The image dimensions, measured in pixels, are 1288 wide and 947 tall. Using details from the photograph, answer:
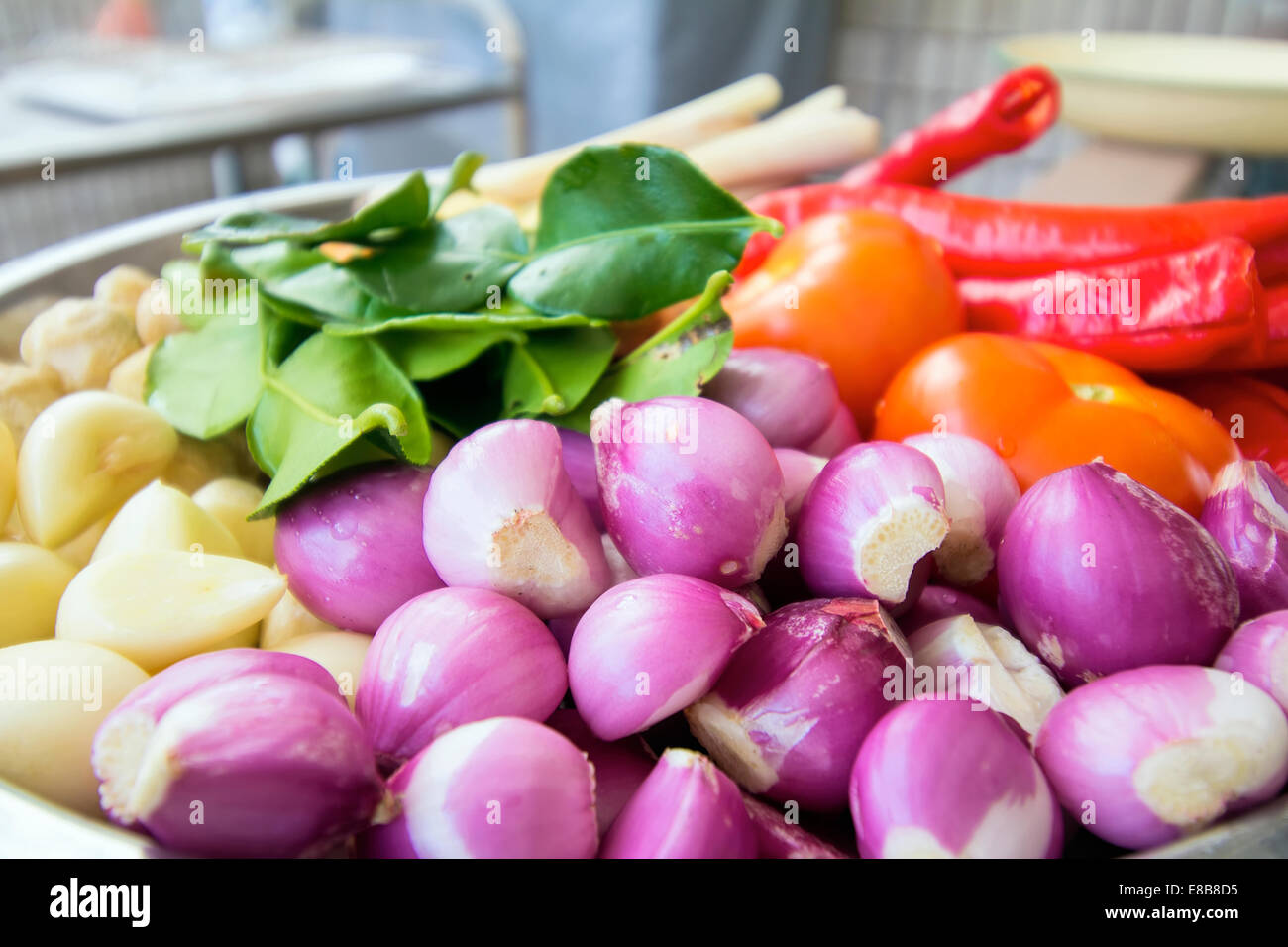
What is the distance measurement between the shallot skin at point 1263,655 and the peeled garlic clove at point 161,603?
30cm

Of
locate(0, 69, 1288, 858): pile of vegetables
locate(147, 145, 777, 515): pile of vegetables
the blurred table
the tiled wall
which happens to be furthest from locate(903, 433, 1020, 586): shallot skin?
→ the tiled wall

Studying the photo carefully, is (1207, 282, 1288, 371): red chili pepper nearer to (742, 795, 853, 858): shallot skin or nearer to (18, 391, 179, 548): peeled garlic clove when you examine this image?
(742, 795, 853, 858): shallot skin

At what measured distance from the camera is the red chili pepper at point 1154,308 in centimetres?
47

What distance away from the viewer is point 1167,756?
242 mm

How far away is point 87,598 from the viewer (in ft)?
1.01

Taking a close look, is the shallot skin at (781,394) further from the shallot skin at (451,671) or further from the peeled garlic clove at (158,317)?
the peeled garlic clove at (158,317)

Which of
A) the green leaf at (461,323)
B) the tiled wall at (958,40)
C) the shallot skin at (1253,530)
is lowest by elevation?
the shallot skin at (1253,530)

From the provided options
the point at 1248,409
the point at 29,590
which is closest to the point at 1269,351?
the point at 1248,409

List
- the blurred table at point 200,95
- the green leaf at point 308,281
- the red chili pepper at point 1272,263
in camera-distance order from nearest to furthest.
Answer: the green leaf at point 308,281 < the red chili pepper at point 1272,263 < the blurred table at point 200,95

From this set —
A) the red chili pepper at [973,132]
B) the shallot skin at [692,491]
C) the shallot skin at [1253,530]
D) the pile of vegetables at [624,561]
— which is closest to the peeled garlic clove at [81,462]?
the pile of vegetables at [624,561]

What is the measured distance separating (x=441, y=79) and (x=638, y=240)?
101 cm

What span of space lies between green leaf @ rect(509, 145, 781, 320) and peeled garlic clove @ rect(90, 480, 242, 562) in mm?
167

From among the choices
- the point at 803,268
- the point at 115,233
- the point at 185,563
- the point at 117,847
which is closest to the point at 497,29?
the point at 115,233

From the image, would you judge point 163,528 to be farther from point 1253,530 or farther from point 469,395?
point 1253,530
